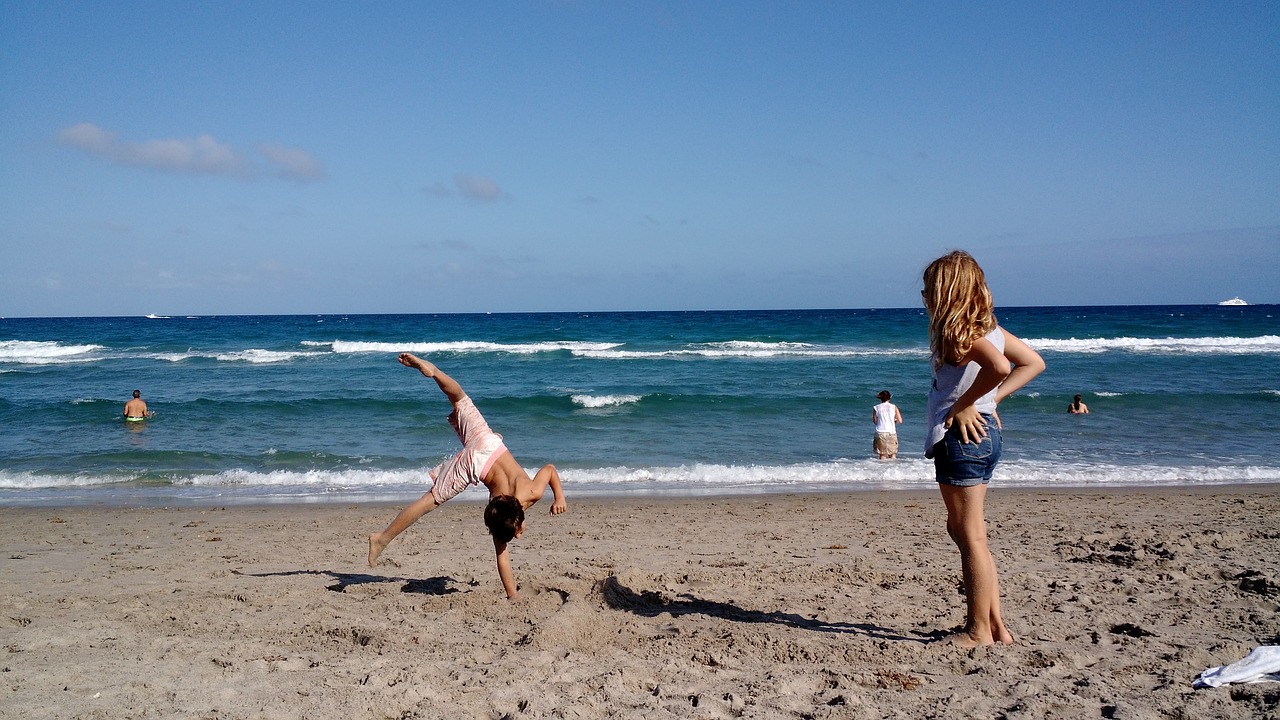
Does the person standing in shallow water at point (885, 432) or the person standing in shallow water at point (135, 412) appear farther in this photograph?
the person standing in shallow water at point (135, 412)

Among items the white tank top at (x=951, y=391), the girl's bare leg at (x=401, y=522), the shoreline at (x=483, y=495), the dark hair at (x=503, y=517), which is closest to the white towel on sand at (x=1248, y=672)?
the white tank top at (x=951, y=391)

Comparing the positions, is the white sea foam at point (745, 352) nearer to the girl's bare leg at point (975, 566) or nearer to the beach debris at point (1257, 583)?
the beach debris at point (1257, 583)

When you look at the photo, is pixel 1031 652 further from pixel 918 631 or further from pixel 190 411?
pixel 190 411

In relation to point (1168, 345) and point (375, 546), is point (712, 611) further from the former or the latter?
point (1168, 345)

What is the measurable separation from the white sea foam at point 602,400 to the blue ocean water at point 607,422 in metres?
0.07

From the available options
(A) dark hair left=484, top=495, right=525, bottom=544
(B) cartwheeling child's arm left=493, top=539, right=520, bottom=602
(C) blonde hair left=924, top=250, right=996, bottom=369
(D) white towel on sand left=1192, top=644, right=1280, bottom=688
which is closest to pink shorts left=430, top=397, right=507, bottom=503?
(A) dark hair left=484, top=495, right=525, bottom=544

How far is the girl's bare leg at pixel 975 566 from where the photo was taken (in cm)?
371

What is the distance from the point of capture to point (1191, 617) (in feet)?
14.6

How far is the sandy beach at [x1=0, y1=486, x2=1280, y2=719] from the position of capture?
3.56m

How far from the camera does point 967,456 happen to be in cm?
363

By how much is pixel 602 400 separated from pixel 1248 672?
1620cm

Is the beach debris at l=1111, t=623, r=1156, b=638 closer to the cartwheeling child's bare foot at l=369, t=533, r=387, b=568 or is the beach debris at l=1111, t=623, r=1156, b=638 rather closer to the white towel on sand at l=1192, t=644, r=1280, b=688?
the white towel on sand at l=1192, t=644, r=1280, b=688

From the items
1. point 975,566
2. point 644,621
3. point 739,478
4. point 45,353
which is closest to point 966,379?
point 975,566

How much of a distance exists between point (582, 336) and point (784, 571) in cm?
4120
